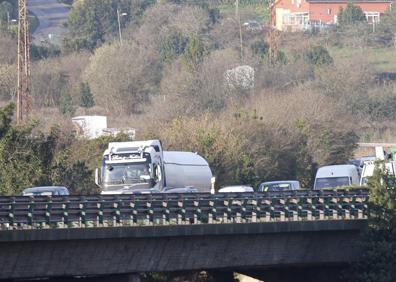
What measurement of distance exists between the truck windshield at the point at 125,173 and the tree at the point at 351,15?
109677mm

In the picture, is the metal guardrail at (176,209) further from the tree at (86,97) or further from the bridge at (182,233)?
the tree at (86,97)

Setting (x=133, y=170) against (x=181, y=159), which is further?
(x=181, y=159)

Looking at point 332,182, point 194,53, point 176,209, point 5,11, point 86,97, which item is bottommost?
point 86,97

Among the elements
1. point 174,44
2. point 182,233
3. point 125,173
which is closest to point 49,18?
point 174,44

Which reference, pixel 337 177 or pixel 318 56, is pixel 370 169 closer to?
pixel 337 177

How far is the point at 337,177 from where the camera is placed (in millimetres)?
60469

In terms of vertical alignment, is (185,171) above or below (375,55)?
above

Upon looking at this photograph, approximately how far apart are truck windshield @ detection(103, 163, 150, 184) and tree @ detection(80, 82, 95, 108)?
2816 inches

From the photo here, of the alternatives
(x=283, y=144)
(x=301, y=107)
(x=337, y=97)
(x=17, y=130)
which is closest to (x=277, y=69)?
(x=337, y=97)

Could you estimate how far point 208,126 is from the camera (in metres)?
85.4

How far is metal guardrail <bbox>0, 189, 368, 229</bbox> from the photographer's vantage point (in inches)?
1594

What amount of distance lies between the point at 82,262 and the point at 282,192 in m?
8.93

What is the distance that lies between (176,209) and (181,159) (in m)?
15.8

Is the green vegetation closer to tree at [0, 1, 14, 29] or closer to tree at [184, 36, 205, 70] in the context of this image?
tree at [184, 36, 205, 70]
